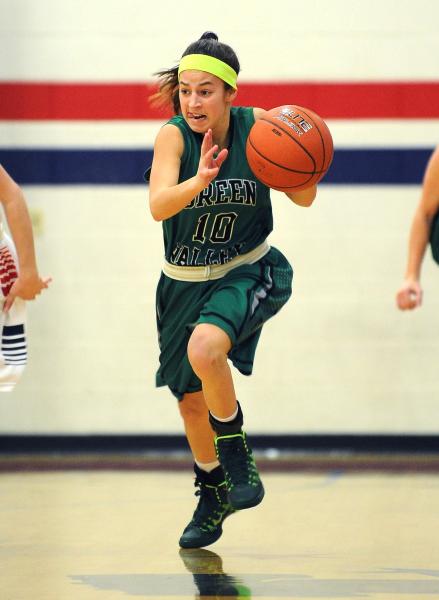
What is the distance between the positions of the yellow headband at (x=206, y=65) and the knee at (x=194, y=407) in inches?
47.8

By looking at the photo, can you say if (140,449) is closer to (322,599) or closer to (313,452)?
(313,452)

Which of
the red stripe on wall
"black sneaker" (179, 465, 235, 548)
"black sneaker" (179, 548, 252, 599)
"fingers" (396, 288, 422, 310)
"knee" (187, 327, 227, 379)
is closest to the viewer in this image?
"fingers" (396, 288, 422, 310)

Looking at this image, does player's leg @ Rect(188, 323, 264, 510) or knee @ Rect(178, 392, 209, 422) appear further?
knee @ Rect(178, 392, 209, 422)

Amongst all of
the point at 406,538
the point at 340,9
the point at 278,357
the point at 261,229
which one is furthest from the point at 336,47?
the point at 406,538

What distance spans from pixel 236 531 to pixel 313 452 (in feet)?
7.46

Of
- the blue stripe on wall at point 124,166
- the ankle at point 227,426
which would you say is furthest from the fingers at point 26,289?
the blue stripe on wall at point 124,166

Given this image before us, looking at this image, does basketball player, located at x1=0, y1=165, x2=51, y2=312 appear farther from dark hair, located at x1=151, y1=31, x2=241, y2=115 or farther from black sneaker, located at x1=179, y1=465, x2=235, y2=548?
black sneaker, located at x1=179, y1=465, x2=235, y2=548

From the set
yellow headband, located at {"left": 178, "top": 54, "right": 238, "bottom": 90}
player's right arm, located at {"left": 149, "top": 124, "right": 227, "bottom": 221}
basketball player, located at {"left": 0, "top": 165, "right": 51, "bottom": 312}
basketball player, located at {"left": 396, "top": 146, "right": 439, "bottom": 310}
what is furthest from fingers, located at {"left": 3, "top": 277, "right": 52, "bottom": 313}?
basketball player, located at {"left": 396, "top": 146, "right": 439, "bottom": 310}

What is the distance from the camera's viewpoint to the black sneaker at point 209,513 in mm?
4785

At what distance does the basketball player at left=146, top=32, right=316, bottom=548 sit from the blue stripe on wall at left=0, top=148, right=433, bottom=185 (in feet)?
8.61

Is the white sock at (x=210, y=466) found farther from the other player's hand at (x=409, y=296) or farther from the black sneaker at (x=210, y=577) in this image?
the other player's hand at (x=409, y=296)

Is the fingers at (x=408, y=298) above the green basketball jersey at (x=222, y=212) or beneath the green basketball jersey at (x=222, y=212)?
beneath

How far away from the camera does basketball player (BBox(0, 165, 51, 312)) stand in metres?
4.30

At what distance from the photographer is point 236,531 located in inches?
206
